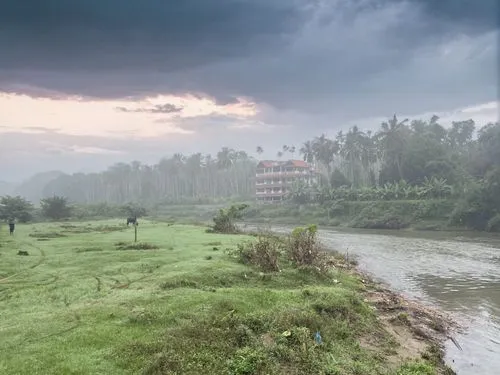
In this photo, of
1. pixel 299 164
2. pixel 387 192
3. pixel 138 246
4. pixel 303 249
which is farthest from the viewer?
pixel 299 164

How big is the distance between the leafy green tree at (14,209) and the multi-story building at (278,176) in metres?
77.5

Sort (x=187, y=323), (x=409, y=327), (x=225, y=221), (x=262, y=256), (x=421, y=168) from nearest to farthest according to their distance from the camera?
1. (x=187, y=323)
2. (x=409, y=327)
3. (x=262, y=256)
4. (x=225, y=221)
5. (x=421, y=168)

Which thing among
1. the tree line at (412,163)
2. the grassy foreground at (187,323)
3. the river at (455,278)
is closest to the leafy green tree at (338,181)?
the tree line at (412,163)

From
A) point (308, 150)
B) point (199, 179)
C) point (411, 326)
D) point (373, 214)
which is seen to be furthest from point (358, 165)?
point (411, 326)

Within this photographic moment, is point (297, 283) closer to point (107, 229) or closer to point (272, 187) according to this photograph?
point (107, 229)

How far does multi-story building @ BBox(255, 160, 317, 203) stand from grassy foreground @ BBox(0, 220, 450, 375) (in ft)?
361

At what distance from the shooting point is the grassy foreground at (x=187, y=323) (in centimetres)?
1114

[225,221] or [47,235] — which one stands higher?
[225,221]

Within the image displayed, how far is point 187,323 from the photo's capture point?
13.2 m

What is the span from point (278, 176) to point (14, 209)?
83717 millimetres

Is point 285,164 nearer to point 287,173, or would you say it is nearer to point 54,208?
point 287,173

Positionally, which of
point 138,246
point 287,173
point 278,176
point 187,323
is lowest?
point 187,323

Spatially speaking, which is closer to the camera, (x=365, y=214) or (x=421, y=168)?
(x=365, y=214)

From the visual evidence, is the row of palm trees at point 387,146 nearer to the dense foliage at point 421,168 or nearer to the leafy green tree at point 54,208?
the dense foliage at point 421,168
